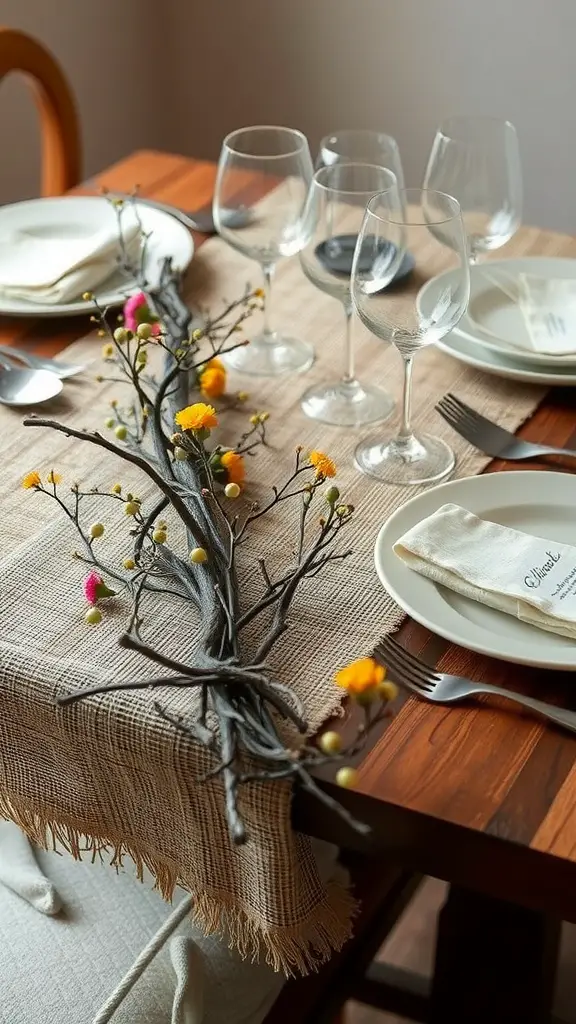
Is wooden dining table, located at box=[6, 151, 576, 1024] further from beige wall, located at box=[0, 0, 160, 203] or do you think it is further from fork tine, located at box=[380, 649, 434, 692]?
beige wall, located at box=[0, 0, 160, 203]

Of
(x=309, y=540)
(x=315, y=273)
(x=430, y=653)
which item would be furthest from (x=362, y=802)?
(x=315, y=273)

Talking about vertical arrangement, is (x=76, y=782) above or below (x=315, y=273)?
below

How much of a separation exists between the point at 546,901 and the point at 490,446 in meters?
0.48

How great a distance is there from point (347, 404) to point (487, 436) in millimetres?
154

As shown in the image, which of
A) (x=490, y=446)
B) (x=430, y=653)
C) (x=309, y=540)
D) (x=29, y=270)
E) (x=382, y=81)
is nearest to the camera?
(x=430, y=653)

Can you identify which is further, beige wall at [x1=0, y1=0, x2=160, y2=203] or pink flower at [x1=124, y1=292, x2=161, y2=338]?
beige wall at [x1=0, y1=0, x2=160, y2=203]

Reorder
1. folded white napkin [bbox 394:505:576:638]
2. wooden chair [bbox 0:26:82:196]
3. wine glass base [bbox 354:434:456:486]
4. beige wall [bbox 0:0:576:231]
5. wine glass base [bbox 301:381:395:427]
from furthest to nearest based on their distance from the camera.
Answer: beige wall [bbox 0:0:576:231] → wooden chair [bbox 0:26:82:196] → wine glass base [bbox 301:381:395:427] → wine glass base [bbox 354:434:456:486] → folded white napkin [bbox 394:505:576:638]

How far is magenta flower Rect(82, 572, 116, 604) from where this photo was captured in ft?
2.89

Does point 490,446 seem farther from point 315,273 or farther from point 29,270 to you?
point 29,270

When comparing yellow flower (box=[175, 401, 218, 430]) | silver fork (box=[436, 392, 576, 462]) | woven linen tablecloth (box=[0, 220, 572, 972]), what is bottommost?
woven linen tablecloth (box=[0, 220, 572, 972])

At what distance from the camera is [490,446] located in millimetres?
1083

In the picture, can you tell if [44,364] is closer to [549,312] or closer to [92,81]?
[549,312]

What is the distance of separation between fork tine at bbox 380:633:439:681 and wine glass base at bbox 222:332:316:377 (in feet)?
1.52

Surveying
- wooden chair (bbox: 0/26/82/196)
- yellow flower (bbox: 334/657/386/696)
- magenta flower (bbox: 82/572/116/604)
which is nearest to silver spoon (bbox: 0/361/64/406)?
magenta flower (bbox: 82/572/116/604)
